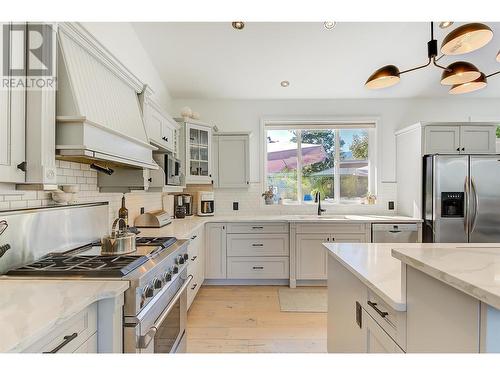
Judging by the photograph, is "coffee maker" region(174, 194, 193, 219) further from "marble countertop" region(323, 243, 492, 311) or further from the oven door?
"marble countertop" region(323, 243, 492, 311)

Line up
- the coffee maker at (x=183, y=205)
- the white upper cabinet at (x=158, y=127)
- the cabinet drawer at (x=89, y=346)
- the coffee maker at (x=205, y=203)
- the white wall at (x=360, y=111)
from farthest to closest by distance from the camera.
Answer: the white wall at (x=360, y=111) < the coffee maker at (x=205, y=203) < the coffee maker at (x=183, y=205) < the white upper cabinet at (x=158, y=127) < the cabinet drawer at (x=89, y=346)

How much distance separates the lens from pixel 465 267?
0.78 metres

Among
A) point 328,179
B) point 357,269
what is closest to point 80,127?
point 357,269

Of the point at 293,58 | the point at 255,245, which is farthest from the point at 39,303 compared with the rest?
the point at 293,58

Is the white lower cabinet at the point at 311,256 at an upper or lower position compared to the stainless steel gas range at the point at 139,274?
lower

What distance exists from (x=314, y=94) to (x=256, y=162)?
52.5 inches

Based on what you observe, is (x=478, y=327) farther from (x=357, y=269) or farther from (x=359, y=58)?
(x=359, y=58)

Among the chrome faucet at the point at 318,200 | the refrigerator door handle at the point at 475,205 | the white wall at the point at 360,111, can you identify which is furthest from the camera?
the white wall at the point at 360,111

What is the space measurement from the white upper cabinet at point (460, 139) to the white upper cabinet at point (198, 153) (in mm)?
2873

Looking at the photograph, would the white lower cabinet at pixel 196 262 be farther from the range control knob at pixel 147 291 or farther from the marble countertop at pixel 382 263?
the marble countertop at pixel 382 263

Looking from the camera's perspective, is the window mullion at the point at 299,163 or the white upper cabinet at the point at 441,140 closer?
the white upper cabinet at the point at 441,140

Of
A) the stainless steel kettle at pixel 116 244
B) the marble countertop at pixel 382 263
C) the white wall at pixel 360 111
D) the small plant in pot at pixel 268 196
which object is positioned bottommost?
the marble countertop at pixel 382 263

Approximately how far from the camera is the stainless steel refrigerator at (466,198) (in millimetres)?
3330

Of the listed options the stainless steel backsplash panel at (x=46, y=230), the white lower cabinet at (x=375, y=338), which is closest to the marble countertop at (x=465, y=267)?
the white lower cabinet at (x=375, y=338)
